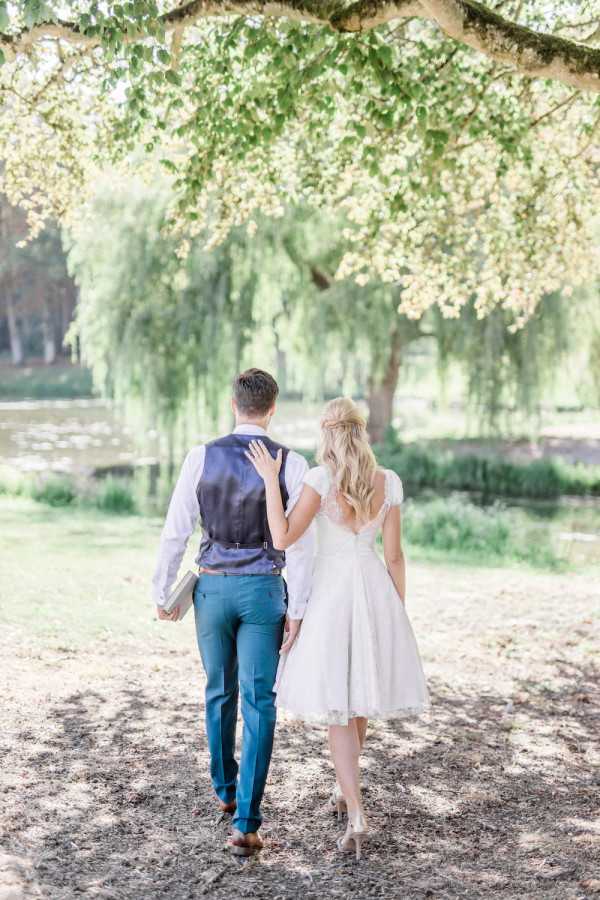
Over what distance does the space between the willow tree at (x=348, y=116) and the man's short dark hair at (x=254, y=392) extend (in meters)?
2.50

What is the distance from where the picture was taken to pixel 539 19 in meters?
8.82

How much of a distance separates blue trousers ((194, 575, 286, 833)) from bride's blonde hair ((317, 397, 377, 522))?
1.48ft

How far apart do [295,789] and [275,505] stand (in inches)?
65.9

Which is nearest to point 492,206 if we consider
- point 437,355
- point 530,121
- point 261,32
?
point 530,121

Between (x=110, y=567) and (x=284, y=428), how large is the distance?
19.8 m

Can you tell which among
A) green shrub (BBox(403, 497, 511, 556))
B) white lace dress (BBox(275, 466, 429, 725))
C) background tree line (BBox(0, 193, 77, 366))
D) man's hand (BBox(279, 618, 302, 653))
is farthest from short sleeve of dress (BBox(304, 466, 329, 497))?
background tree line (BBox(0, 193, 77, 366))

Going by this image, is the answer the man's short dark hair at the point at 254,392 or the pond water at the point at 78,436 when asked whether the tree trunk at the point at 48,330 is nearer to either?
the pond water at the point at 78,436

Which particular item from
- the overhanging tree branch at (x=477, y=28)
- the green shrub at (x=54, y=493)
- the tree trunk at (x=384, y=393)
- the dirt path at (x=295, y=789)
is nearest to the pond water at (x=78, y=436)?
the tree trunk at (x=384, y=393)

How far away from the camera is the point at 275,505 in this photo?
3.95 meters

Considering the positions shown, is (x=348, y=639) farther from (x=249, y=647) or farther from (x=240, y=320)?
(x=240, y=320)

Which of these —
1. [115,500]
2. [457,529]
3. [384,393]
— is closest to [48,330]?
[384,393]

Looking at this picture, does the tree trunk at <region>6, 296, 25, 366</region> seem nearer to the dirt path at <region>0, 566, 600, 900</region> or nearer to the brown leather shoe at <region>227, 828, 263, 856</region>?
the dirt path at <region>0, 566, 600, 900</region>

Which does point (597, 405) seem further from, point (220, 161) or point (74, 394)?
point (74, 394)

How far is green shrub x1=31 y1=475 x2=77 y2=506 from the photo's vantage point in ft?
54.1
